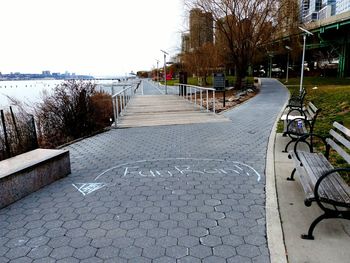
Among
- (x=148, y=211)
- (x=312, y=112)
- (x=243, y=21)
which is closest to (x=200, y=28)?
(x=243, y=21)

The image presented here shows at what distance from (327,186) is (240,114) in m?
9.60

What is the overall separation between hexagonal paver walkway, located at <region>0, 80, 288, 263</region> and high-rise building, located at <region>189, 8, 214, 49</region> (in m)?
19.9

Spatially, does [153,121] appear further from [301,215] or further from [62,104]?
[301,215]

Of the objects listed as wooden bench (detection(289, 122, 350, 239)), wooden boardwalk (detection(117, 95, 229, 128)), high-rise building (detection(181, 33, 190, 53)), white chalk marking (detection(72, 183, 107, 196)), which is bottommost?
white chalk marking (detection(72, 183, 107, 196))

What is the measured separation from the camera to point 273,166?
5.58m

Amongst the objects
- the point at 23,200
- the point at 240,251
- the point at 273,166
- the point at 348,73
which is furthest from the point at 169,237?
the point at 348,73

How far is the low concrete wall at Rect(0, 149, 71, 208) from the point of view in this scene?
423 cm

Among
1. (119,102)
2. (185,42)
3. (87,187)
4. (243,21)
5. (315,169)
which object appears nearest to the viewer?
(315,169)

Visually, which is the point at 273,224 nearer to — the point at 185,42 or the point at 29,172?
the point at 29,172

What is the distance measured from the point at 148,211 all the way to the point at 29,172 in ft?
6.57

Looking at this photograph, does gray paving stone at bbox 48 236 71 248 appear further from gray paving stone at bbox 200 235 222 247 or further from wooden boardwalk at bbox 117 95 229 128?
wooden boardwalk at bbox 117 95 229 128

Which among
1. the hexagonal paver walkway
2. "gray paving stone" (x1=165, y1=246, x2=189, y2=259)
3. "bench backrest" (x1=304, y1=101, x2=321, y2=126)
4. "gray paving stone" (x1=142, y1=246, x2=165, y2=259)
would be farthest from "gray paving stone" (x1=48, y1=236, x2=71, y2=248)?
"bench backrest" (x1=304, y1=101, x2=321, y2=126)

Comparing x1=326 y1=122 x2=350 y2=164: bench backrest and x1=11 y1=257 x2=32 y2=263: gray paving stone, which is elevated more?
x1=326 y1=122 x2=350 y2=164: bench backrest

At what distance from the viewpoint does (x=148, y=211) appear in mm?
3922
